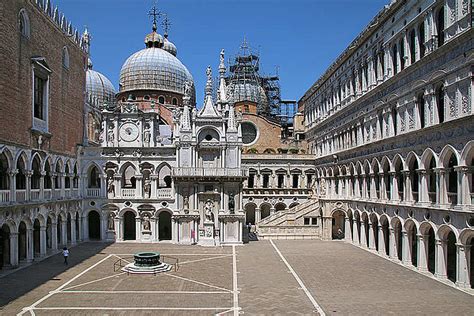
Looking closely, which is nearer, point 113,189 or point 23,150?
point 23,150

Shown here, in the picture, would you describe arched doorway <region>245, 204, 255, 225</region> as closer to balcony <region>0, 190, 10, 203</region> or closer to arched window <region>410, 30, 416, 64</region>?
arched window <region>410, 30, 416, 64</region>

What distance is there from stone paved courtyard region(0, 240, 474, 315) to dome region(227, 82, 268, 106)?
40.9 m

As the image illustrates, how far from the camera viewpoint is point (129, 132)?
1850 inches

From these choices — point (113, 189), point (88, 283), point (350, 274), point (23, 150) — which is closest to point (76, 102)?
point (113, 189)

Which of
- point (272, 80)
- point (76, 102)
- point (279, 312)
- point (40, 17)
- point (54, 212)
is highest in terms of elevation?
point (272, 80)

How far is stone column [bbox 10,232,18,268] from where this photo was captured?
3084cm

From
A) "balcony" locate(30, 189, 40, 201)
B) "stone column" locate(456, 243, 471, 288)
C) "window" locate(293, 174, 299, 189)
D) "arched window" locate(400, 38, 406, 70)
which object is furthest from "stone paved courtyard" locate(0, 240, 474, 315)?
"window" locate(293, 174, 299, 189)

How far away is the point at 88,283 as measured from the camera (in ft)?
89.7

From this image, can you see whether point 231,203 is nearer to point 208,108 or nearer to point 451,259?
point 208,108

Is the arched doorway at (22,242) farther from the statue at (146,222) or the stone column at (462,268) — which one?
the stone column at (462,268)

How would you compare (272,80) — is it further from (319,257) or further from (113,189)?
(319,257)

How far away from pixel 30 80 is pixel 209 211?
18.8 metres

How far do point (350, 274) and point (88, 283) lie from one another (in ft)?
51.1

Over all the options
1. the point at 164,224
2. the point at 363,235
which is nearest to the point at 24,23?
the point at 164,224
